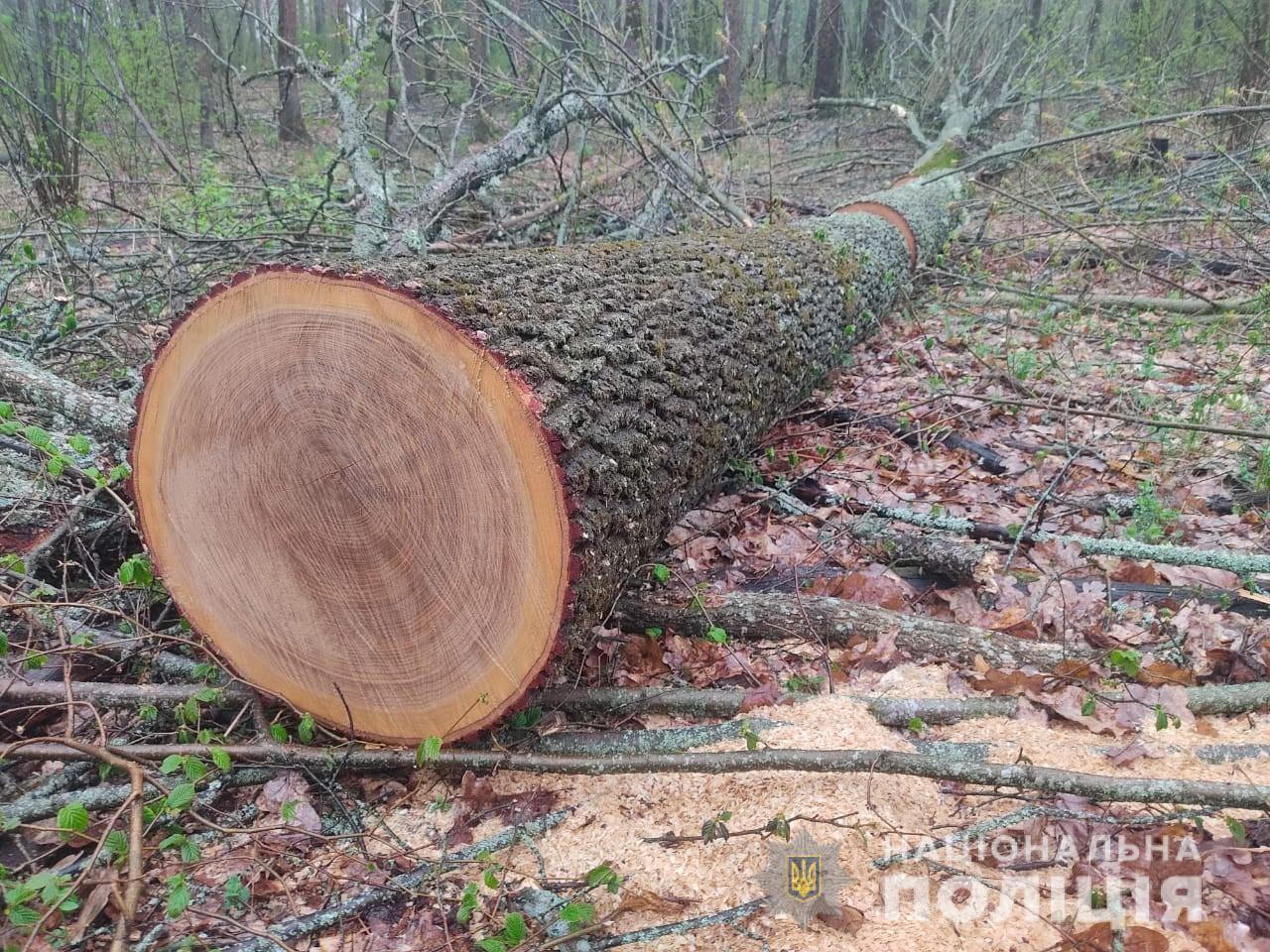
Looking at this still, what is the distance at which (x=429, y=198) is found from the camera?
4.82 metres

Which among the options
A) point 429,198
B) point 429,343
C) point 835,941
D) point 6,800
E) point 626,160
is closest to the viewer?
point 835,941

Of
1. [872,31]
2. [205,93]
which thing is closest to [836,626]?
[205,93]

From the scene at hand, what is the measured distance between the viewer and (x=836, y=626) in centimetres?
239

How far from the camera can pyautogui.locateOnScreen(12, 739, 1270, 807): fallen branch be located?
1.57 m

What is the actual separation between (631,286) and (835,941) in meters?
1.89

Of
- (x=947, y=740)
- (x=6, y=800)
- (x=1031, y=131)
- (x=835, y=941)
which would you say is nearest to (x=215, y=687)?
(x=6, y=800)

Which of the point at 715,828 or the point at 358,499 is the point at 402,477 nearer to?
the point at 358,499

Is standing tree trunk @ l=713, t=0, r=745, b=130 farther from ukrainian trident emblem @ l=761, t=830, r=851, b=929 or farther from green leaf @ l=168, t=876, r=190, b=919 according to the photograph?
green leaf @ l=168, t=876, r=190, b=919

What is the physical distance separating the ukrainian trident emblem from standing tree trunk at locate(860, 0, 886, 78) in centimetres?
1378

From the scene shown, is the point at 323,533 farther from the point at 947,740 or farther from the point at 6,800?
the point at 947,740

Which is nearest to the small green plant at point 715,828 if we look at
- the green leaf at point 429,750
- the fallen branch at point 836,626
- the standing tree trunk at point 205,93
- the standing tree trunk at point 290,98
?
the green leaf at point 429,750

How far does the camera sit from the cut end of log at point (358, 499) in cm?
176

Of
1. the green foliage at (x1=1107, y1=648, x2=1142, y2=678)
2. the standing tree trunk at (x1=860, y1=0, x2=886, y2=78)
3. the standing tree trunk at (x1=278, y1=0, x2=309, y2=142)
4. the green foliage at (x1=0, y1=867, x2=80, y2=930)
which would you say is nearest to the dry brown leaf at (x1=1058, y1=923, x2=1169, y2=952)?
the green foliage at (x1=1107, y1=648, x2=1142, y2=678)

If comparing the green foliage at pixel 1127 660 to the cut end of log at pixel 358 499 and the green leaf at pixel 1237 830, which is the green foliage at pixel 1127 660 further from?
the cut end of log at pixel 358 499
